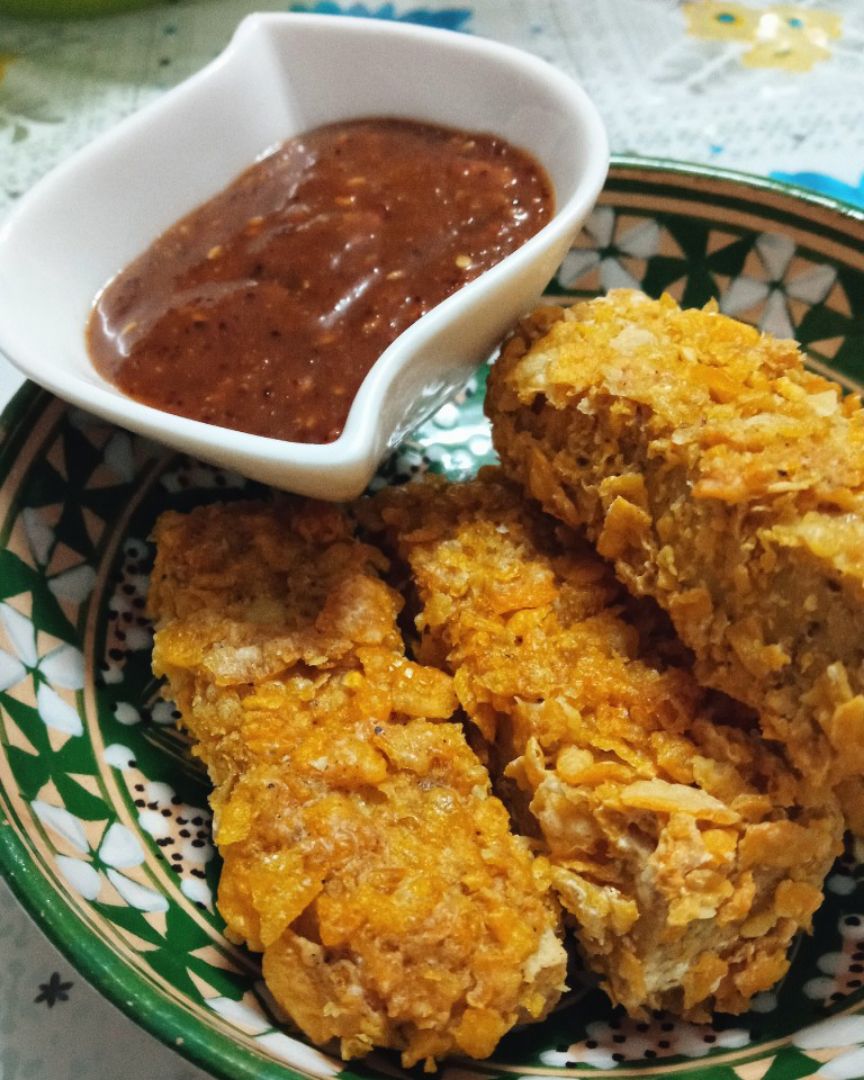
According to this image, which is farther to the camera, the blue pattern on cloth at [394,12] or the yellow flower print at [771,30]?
the blue pattern on cloth at [394,12]

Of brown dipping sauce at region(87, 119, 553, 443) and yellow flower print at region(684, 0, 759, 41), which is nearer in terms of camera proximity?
brown dipping sauce at region(87, 119, 553, 443)

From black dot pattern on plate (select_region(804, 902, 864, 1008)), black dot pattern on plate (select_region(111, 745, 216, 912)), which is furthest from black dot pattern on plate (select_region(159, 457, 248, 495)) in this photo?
black dot pattern on plate (select_region(804, 902, 864, 1008))

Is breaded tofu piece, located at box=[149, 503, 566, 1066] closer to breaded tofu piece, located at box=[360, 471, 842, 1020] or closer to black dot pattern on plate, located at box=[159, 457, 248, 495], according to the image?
breaded tofu piece, located at box=[360, 471, 842, 1020]

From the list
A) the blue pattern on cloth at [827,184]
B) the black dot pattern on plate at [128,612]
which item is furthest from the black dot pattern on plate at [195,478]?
the blue pattern on cloth at [827,184]

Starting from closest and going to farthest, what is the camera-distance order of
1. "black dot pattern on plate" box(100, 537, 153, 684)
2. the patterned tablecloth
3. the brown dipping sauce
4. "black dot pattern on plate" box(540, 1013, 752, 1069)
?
"black dot pattern on plate" box(540, 1013, 752, 1069)
the brown dipping sauce
"black dot pattern on plate" box(100, 537, 153, 684)
the patterned tablecloth

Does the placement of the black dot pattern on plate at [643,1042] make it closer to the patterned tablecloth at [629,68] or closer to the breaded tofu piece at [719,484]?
the breaded tofu piece at [719,484]

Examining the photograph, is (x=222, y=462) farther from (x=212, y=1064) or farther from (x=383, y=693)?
(x=212, y=1064)
